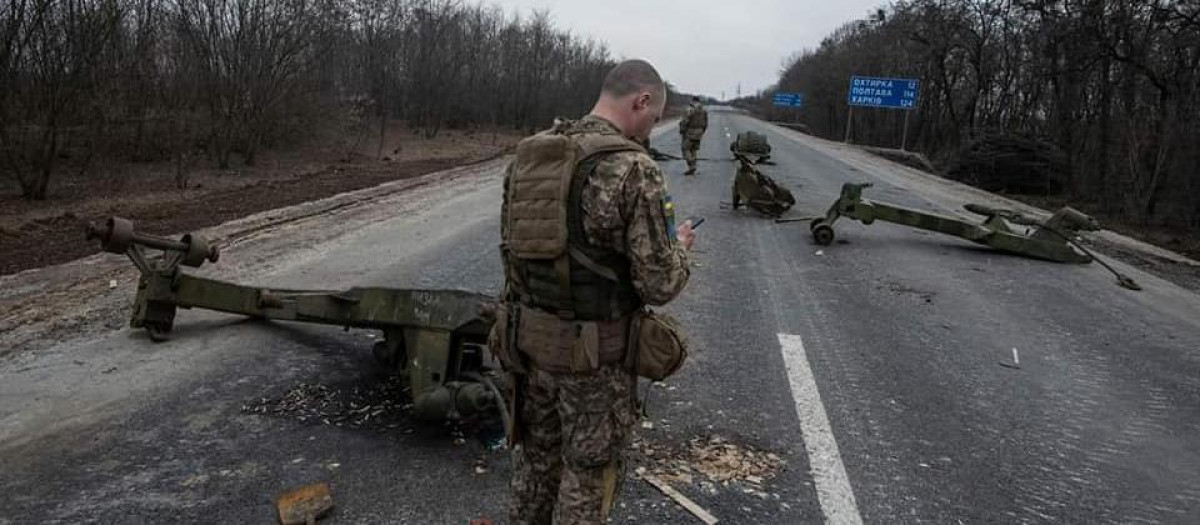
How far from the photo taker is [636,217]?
7.88 feet

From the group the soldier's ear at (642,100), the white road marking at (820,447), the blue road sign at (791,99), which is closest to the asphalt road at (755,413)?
the white road marking at (820,447)

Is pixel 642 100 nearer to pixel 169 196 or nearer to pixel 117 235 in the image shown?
pixel 117 235

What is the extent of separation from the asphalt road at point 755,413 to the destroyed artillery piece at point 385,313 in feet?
0.87

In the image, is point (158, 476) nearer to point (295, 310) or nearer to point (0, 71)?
point (295, 310)

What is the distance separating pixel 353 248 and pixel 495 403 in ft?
17.0

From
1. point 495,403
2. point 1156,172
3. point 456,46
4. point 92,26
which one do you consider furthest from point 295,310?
point 456,46

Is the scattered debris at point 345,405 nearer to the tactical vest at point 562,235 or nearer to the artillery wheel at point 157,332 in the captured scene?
the artillery wheel at point 157,332

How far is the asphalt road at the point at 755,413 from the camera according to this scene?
3.36 meters

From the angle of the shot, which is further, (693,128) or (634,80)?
(693,128)

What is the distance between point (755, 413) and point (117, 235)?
145 inches

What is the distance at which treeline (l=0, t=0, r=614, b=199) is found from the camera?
38.7ft

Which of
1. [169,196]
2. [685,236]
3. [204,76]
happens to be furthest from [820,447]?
[204,76]

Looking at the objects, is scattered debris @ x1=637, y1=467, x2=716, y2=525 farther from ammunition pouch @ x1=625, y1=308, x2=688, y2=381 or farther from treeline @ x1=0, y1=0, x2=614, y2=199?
treeline @ x1=0, y1=0, x2=614, y2=199

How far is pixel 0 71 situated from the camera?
433 inches
